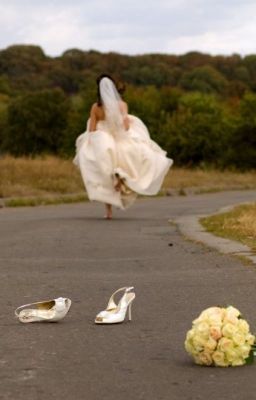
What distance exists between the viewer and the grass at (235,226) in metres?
12.4

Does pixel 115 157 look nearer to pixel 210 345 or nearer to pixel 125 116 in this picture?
pixel 125 116

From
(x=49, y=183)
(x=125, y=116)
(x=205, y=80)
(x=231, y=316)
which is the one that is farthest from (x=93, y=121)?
(x=205, y=80)

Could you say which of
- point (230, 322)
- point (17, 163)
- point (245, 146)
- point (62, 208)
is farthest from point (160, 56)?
point (230, 322)

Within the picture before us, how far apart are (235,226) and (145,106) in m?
37.5

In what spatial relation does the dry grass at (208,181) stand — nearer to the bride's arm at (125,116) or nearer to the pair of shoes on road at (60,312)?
the bride's arm at (125,116)

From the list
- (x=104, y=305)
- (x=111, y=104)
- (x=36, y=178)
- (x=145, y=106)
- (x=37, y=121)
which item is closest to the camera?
(x=104, y=305)

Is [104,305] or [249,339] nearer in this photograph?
[249,339]

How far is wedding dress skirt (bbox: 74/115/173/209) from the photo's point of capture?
17.8 meters

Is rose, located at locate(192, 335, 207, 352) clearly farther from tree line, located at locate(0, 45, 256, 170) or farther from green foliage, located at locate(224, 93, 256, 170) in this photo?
green foliage, located at locate(224, 93, 256, 170)

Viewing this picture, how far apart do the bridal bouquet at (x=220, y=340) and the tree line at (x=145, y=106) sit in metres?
18.9

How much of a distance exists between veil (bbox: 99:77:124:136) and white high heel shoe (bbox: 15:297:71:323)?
1151 cm

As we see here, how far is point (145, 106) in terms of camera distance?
51.2 metres

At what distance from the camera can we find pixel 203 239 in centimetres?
1266

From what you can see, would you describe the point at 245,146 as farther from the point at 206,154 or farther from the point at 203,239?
the point at 203,239
